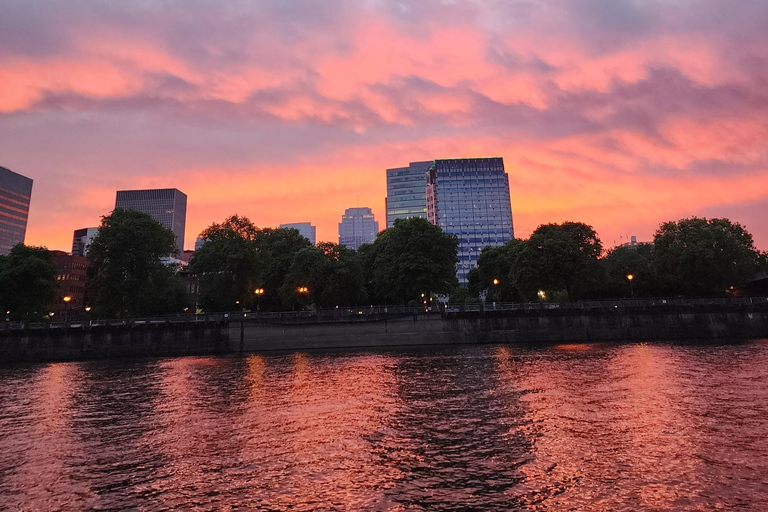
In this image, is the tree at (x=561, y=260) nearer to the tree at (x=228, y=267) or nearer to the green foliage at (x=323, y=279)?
the green foliage at (x=323, y=279)

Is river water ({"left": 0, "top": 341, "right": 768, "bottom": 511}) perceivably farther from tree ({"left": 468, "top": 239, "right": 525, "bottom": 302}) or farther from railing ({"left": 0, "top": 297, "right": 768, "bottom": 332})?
tree ({"left": 468, "top": 239, "right": 525, "bottom": 302})

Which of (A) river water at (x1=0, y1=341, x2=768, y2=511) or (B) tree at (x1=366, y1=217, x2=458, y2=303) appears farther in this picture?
(B) tree at (x1=366, y1=217, x2=458, y2=303)

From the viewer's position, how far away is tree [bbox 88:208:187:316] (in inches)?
2840

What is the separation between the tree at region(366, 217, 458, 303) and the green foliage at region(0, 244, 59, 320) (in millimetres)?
59914

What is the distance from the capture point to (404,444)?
1520cm

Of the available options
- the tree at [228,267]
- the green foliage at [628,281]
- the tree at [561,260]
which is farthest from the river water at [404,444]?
the green foliage at [628,281]

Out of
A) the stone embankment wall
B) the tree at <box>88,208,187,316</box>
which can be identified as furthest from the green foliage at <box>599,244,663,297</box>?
the tree at <box>88,208,187,316</box>

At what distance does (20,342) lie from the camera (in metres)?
61.6

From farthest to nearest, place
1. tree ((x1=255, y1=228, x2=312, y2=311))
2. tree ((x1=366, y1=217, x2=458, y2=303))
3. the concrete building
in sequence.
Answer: the concrete building → tree ((x1=255, y1=228, x2=312, y2=311)) → tree ((x1=366, y1=217, x2=458, y2=303))

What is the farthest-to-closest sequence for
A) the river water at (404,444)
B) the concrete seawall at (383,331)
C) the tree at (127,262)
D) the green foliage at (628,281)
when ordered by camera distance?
the green foliage at (628,281) < the tree at (127,262) < the concrete seawall at (383,331) < the river water at (404,444)

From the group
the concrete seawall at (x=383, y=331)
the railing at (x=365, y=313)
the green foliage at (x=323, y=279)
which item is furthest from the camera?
the green foliage at (x=323, y=279)

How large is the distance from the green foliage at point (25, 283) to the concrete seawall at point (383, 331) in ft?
59.8

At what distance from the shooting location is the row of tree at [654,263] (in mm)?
73312

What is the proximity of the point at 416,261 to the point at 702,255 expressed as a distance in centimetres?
4732
